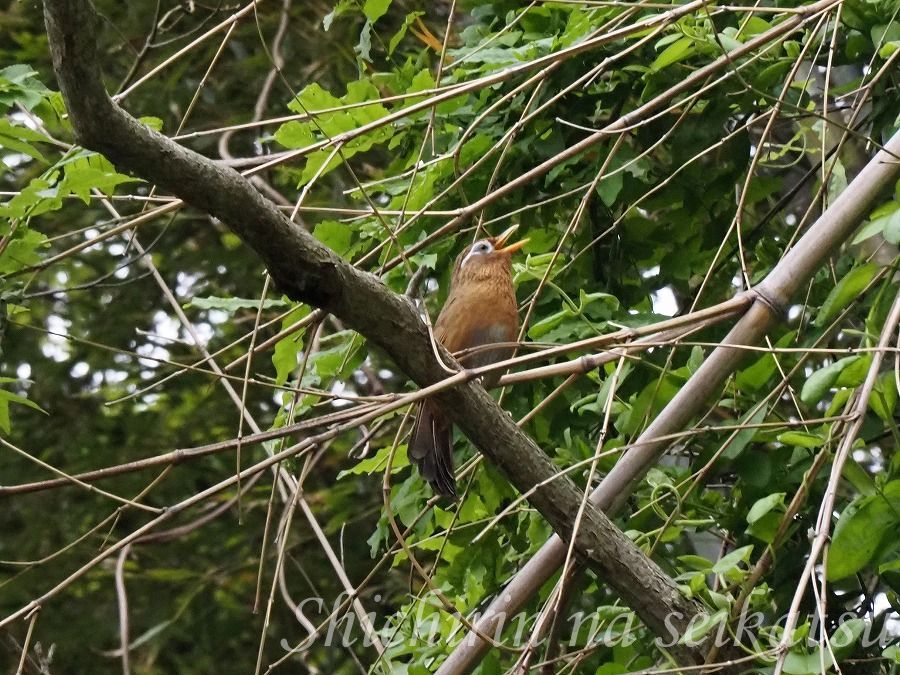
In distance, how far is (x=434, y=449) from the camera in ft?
10.5

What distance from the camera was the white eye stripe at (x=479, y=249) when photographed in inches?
142

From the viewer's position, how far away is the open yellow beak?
11.8 feet

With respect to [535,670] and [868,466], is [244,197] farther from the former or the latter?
[868,466]

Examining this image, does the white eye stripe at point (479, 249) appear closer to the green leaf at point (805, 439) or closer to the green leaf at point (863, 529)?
the green leaf at point (805, 439)

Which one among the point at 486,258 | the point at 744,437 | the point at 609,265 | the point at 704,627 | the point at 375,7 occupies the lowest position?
the point at 704,627

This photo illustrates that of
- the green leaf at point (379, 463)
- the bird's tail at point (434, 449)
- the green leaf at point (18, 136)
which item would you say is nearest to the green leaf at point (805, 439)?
the bird's tail at point (434, 449)

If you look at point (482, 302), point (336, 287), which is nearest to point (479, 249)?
point (482, 302)

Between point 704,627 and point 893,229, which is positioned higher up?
point 893,229

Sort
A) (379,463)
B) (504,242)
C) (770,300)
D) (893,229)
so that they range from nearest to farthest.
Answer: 1. (893,229)
2. (770,300)
3. (379,463)
4. (504,242)

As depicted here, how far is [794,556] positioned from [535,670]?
69 cm

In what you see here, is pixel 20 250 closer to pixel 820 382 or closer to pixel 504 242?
pixel 504 242

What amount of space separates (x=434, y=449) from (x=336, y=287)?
103 cm

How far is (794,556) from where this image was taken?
9.62 ft

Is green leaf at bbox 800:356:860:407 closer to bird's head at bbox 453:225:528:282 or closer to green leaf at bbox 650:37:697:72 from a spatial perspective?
green leaf at bbox 650:37:697:72
